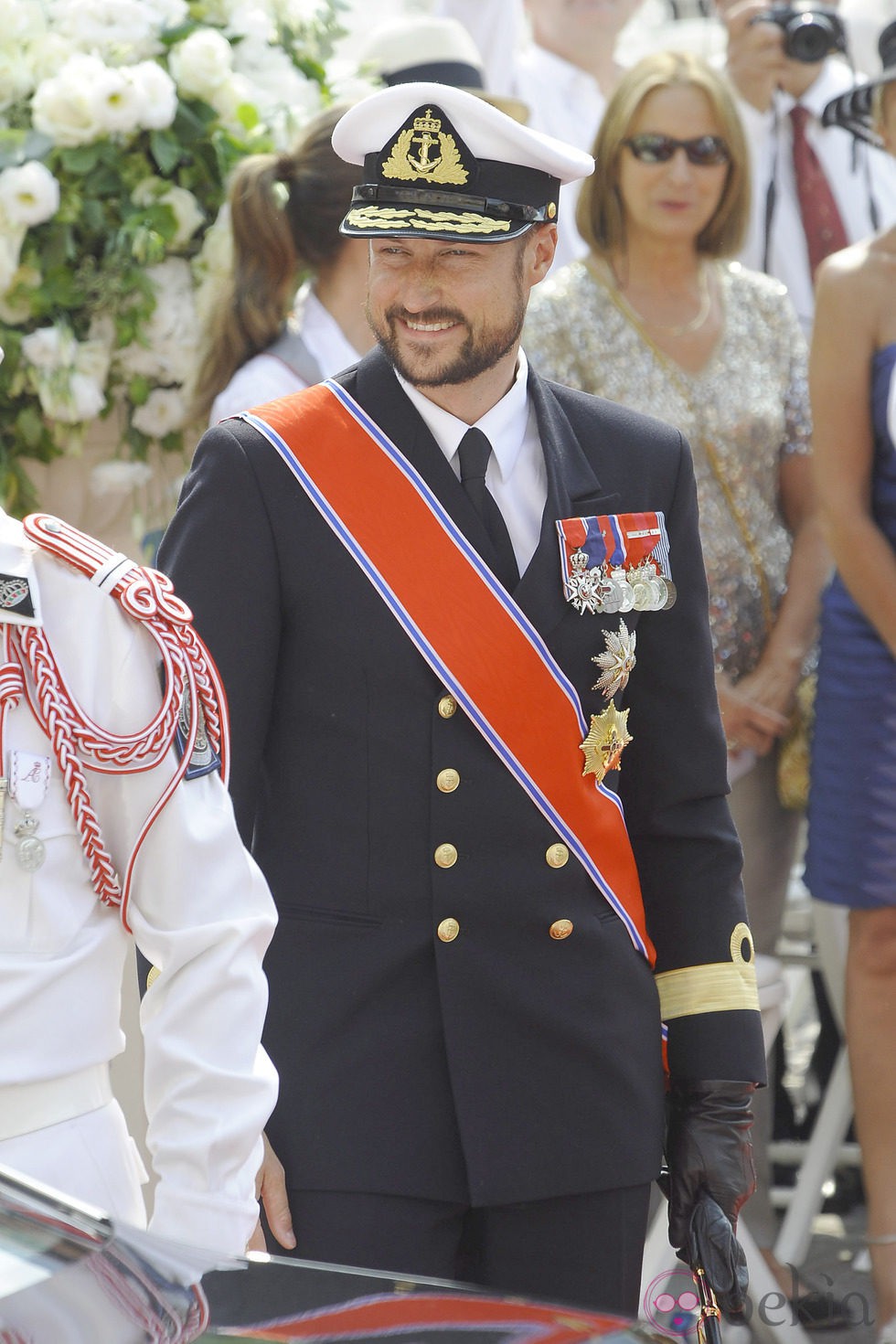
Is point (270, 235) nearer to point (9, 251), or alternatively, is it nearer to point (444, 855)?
point (9, 251)

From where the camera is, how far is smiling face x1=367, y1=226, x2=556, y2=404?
2.45 metres

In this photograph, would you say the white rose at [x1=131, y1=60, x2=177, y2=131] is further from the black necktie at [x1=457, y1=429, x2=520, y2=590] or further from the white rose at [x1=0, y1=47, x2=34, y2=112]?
the black necktie at [x1=457, y1=429, x2=520, y2=590]

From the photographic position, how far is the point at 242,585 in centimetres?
240

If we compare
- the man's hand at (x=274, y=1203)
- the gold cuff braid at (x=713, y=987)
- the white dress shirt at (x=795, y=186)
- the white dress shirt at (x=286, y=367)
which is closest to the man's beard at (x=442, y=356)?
the gold cuff braid at (x=713, y=987)

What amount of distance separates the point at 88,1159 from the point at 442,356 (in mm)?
1023

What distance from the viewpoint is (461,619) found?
2.43 meters

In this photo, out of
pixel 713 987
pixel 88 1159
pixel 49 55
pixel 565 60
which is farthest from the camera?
pixel 565 60

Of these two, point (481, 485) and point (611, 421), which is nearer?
point (481, 485)

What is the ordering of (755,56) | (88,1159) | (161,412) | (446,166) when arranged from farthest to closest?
(755,56) < (161,412) < (446,166) < (88,1159)

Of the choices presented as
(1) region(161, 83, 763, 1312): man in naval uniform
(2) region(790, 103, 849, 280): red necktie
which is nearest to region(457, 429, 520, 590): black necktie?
(1) region(161, 83, 763, 1312): man in naval uniform

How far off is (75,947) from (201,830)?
16 centimetres

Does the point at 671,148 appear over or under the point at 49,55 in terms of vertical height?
under

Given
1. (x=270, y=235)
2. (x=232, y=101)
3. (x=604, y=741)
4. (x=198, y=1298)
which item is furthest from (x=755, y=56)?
(x=198, y=1298)

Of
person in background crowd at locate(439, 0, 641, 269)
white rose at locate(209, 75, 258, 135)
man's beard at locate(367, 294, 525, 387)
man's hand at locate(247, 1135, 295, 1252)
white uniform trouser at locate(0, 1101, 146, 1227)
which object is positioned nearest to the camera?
white uniform trouser at locate(0, 1101, 146, 1227)
